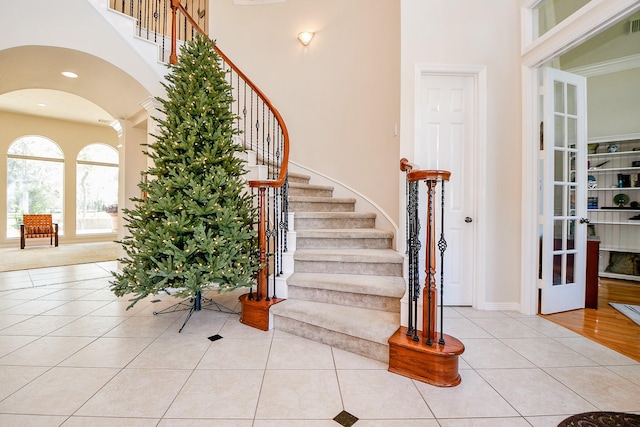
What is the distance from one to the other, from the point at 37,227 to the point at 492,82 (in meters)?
9.85

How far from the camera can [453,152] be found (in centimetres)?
302

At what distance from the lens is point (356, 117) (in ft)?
13.0

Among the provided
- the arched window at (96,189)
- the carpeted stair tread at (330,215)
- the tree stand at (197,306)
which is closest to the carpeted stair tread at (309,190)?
the carpeted stair tread at (330,215)

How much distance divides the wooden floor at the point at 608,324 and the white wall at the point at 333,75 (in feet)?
6.24

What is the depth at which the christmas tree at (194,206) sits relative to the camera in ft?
7.78

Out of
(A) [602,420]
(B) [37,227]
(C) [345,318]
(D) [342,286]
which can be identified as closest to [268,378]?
(C) [345,318]

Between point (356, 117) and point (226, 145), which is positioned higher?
point (356, 117)

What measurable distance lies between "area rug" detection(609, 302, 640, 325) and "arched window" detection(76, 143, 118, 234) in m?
11.1

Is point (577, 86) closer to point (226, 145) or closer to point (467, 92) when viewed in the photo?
point (467, 92)

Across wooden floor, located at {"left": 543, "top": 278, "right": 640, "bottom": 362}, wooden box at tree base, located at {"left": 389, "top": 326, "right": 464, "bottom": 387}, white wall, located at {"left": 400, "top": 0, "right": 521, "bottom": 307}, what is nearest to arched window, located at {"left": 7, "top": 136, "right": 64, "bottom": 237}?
white wall, located at {"left": 400, "top": 0, "right": 521, "bottom": 307}

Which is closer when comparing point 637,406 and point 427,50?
point 637,406

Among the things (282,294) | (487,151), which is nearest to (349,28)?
(487,151)

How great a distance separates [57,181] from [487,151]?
1042 centimetres

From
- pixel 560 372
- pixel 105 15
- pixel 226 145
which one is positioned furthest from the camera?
pixel 105 15
